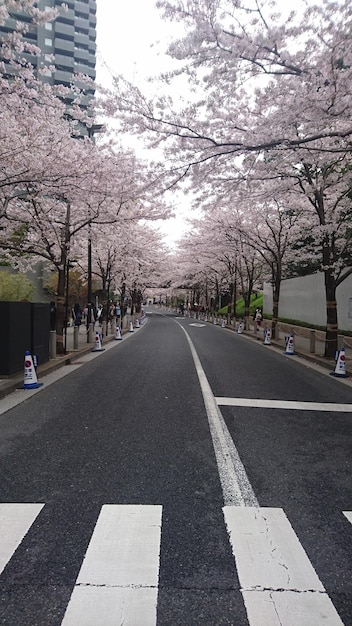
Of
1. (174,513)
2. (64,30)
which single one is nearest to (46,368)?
(174,513)

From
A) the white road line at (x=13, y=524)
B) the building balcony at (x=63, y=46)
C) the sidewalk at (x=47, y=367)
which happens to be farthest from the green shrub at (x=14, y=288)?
the building balcony at (x=63, y=46)

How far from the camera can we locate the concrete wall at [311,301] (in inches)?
739

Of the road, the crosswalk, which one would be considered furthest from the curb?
the crosswalk

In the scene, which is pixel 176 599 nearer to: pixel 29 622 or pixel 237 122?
pixel 29 622

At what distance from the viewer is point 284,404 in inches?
282

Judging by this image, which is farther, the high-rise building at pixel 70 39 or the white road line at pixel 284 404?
the high-rise building at pixel 70 39

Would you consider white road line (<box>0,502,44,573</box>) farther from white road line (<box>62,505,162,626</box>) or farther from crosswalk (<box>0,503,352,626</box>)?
white road line (<box>62,505,162,626</box>)

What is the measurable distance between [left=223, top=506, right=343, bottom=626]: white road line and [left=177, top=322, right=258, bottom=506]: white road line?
0.66 feet

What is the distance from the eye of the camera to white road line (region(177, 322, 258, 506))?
11.8 ft

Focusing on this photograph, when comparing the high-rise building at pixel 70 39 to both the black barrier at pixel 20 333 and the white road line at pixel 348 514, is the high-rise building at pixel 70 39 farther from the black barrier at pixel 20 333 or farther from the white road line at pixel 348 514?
the white road line at pixel 348 514

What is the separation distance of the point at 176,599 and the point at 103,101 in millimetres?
9458

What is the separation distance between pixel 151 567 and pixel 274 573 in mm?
815

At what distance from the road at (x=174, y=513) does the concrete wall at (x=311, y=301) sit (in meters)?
13.0

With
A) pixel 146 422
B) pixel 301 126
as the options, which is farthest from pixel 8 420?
pixel 301 126
